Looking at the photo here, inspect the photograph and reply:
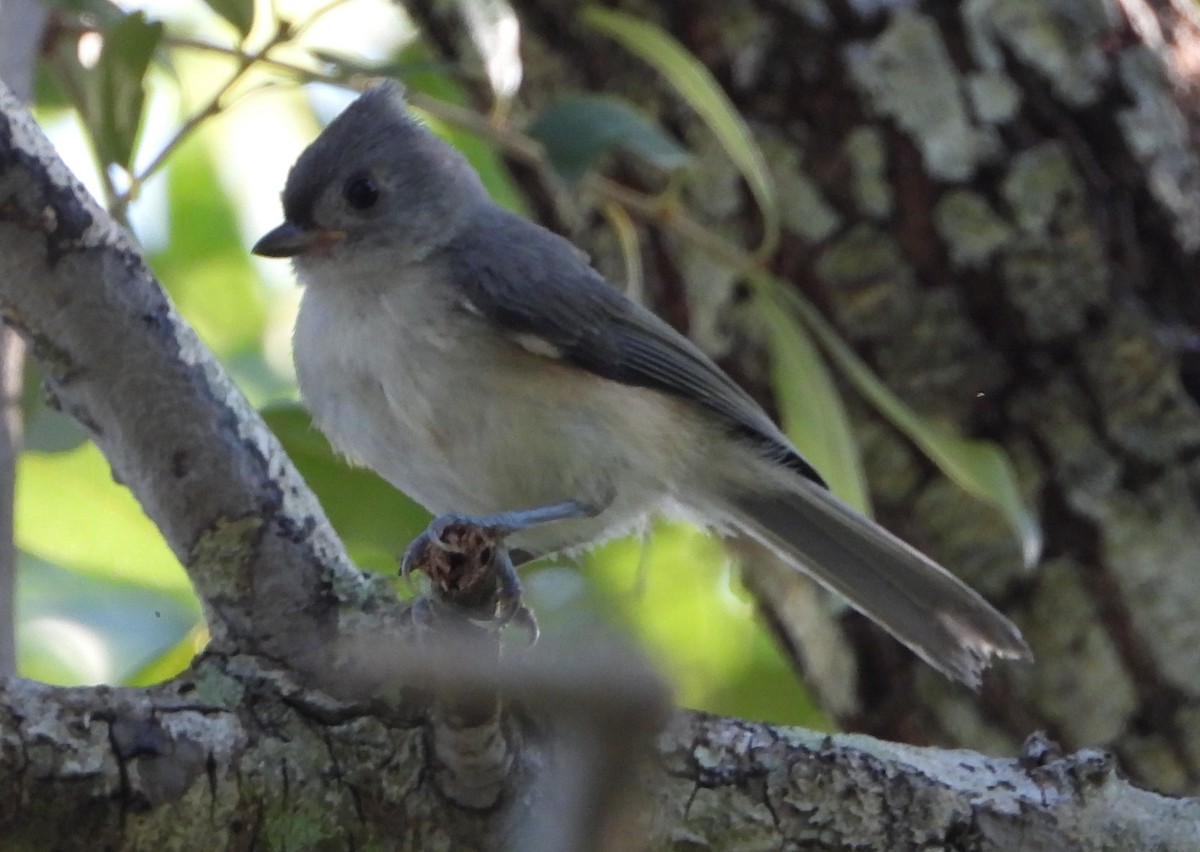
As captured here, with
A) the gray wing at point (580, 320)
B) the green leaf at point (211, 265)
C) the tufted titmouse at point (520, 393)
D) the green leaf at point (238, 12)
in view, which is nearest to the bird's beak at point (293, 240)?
the tufted titmouse at point (520, 393)

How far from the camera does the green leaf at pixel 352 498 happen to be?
8.34 ft

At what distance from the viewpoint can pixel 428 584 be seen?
1654 millimetres

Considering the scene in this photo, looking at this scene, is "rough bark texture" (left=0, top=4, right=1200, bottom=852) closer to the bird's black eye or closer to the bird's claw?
the bird's claw

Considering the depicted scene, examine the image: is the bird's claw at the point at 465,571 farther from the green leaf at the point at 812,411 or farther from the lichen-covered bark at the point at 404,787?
the green leaf at the point at 812,411

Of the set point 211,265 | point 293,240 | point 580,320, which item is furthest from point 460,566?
point 211,265

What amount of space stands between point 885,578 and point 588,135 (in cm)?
88

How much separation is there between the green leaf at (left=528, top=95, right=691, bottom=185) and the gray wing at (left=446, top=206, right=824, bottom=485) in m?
0.20

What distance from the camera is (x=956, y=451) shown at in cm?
262

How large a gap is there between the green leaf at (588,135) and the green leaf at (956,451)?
404mm

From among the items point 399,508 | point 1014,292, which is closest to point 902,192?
point 1014,292

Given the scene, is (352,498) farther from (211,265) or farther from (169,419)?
(211,265)

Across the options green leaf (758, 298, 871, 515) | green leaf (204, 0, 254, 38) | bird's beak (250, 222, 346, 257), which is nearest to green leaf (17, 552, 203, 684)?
bird's beak (250, 222, 346, 257)

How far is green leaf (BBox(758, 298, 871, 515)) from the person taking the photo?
2646 millimetres

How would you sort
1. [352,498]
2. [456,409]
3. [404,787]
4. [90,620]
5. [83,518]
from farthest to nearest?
1. [90,620]
2. [83,518]
3. [352,498]
4. [456,409]
5. [404,787]
